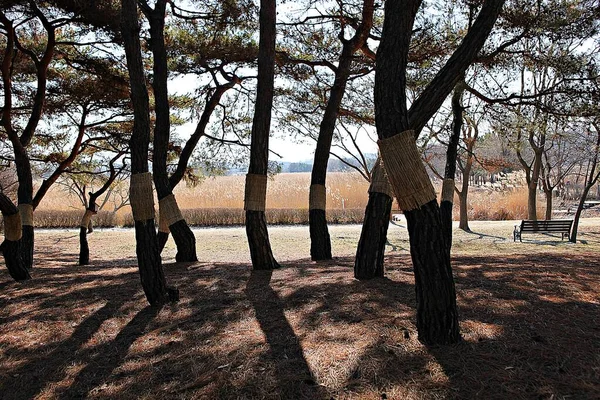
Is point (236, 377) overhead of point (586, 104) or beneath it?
beneath

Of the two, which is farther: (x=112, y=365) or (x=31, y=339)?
(x=31, y=339)

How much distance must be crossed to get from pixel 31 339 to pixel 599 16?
7.00m

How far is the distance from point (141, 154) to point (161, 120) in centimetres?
A: 319

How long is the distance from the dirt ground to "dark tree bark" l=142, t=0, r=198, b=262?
2328 millimetres

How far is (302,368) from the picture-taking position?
241cm

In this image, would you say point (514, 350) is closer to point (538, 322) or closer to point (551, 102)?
point (538, 322)

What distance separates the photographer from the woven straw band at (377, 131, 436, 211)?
2.61 meters

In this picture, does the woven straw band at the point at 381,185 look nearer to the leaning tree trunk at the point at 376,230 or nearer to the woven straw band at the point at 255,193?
the leaning tree trunk at the point at 376,230

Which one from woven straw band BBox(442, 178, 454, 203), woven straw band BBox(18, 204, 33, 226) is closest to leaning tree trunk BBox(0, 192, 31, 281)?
woven straw band BBox(18, 204, 33, 226)

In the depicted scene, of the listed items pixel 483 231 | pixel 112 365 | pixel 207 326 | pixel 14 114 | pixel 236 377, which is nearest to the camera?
pixel 236 377

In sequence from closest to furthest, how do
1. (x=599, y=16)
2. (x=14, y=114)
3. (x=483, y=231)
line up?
(x=599, y=16) < (x=14, y=114) < (x=483, y=231)

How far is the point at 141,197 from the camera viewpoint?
3771 millimetres

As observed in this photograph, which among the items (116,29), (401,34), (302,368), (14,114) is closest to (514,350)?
(302,368)

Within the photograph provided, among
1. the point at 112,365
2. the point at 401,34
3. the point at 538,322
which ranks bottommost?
the point at 112,365
